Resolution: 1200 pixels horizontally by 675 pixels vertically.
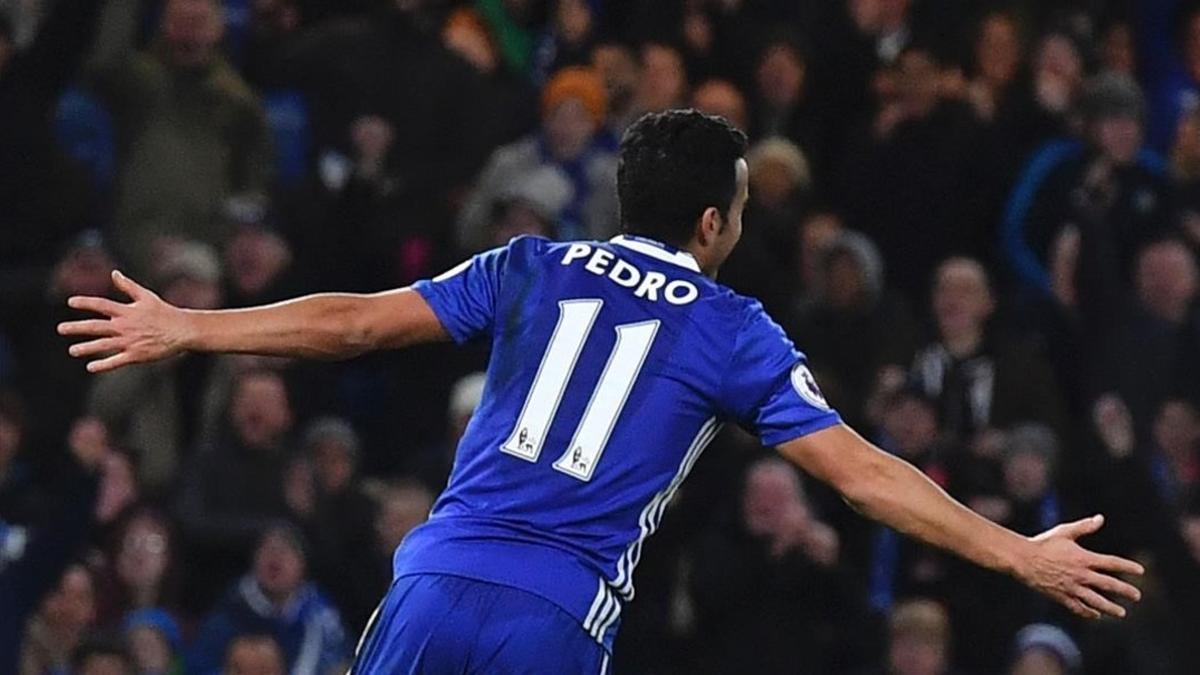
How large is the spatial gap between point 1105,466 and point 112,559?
389 centimetres

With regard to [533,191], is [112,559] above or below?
below

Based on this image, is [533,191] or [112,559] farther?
[533,191]

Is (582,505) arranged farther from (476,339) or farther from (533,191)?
(533,191)

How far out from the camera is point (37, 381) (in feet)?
42.4

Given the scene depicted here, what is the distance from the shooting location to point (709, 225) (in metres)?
6.74

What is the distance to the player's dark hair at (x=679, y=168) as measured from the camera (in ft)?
21.9

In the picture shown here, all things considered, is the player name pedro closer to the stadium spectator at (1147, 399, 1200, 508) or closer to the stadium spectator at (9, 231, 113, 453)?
the stadium spectator at (9, 231, 113, 453)

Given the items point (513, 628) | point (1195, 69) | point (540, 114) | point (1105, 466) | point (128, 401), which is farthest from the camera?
point (1195, 69)

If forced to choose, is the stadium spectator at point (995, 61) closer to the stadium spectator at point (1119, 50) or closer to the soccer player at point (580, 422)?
the stadium spectator at point (1119, 50)

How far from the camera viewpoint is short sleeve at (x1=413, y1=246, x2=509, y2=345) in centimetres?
665

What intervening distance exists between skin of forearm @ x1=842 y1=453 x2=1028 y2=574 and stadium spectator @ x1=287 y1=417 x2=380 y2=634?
5.57 metres

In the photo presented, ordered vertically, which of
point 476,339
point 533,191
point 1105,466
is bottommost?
point 1105,466

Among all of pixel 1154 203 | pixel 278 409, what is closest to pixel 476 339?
pixel 278 409

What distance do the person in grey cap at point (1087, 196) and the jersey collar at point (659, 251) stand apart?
22.7 ft
